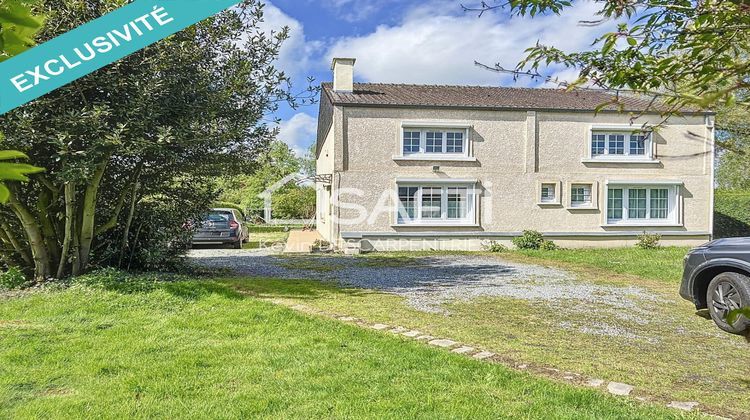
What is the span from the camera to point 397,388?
3908 mm

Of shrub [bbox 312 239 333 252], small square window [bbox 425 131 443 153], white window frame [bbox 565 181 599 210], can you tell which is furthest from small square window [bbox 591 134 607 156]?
shrub [bbox 312 239 333 252]

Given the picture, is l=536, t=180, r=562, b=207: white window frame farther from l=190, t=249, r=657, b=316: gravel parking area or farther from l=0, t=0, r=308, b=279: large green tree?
l=0, t=0, r=308, b=279: large green tree

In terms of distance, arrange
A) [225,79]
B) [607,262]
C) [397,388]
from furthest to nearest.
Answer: [607,262]
[225,79]
[397,388]

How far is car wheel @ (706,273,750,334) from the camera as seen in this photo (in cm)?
596

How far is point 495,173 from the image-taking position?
17672mm

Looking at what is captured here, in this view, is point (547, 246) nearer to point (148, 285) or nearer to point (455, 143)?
point (455, 143)

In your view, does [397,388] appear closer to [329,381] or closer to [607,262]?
[329,381]

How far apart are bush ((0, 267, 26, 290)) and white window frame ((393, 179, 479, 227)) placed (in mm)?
11008

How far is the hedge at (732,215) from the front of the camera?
69.4ft

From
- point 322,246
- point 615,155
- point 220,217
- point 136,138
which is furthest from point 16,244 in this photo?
point 615,155

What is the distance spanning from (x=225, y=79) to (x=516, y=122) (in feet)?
39.6

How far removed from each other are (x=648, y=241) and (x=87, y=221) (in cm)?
1732

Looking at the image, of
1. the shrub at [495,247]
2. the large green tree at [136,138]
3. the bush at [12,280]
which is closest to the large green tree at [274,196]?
the shrub at [495,247]

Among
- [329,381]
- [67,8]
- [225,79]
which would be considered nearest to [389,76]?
[225,79]
